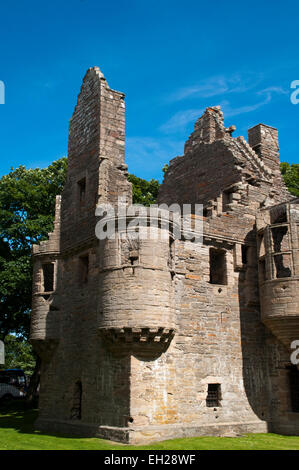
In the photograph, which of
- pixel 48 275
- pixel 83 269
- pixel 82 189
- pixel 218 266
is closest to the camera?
pixel 218 266

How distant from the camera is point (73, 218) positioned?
18859 millimetres

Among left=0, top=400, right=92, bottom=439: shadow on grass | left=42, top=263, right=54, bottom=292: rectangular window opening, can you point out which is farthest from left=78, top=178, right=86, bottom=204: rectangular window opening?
left=0, top=400, right=92, bottom=439: shadow on grass

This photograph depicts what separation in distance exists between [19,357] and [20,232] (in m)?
31.1

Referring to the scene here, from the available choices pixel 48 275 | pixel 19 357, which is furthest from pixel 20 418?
pixel 19 357

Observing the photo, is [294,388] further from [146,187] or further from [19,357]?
[19,357]

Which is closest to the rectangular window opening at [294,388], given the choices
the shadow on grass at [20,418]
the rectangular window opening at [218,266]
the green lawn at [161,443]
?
the green lawn at [161,443]

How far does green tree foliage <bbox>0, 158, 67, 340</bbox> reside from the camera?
2500 cm

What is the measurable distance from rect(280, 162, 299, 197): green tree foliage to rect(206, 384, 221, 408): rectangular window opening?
1685 centimetres

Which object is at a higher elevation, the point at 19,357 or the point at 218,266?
the point at 218,266

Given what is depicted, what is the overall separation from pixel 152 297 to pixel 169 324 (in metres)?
0.94

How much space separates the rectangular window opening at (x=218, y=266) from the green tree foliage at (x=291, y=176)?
44.4 feet

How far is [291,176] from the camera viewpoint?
31.5 m
